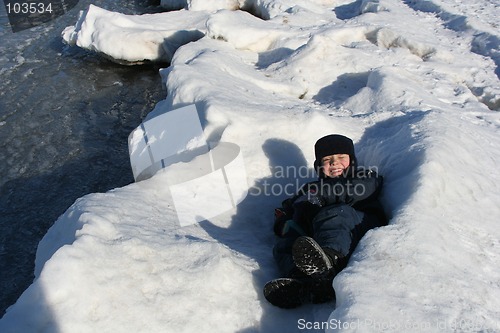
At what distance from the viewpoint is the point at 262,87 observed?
5.79m

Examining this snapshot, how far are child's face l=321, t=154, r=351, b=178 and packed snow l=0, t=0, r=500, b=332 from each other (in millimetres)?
386

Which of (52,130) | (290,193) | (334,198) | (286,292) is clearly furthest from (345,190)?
(52,130)

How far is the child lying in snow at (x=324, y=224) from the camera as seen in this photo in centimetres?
265

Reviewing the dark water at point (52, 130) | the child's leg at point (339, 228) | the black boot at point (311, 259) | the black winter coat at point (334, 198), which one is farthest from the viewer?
the dark water at point (52, 130)

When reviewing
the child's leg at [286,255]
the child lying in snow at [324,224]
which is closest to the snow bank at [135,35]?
the child lying in snow at [324,224]

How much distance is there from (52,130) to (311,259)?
490 cm

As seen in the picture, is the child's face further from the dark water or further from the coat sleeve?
the dark water

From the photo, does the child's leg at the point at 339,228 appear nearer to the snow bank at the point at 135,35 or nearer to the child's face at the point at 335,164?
the child's face at the point at 335,164

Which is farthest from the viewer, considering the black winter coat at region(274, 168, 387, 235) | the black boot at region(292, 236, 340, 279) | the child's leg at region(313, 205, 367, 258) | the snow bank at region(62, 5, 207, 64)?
the snow bank at region(62, 5, 207, 64)

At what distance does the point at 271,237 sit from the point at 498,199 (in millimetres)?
1611

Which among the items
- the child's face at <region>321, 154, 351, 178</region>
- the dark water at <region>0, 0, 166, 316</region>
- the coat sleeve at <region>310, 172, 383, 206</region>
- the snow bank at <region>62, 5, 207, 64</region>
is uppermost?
the child's face at <region>321, 154, 351, 178</region>

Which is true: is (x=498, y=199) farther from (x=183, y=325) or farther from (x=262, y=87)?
(x=262, y=87)

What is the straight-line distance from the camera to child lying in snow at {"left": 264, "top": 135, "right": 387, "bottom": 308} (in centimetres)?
265

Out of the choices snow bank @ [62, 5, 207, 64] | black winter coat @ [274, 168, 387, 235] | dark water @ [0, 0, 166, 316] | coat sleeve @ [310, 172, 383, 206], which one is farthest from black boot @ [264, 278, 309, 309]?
snow bank @ [62, 5, 207, 64]
